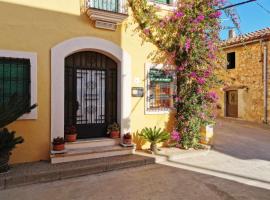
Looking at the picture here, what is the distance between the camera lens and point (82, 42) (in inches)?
253

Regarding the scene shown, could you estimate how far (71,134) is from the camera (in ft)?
21.2

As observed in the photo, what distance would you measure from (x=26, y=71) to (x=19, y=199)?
2809 millimetres

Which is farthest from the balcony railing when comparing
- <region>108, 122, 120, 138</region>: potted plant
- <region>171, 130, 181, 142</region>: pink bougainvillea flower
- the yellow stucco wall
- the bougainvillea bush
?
<region>171, 130, 181, 142</region>: pink bougainvillea flower

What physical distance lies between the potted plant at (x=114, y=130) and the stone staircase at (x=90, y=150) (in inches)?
5.2

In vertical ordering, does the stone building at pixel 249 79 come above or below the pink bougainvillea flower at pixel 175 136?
above

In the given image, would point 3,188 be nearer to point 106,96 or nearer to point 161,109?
point 106,96

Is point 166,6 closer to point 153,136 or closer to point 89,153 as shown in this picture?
point 153,136

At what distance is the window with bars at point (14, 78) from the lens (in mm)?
5645

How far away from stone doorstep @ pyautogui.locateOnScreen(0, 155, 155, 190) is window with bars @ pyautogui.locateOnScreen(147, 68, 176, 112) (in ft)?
6.06

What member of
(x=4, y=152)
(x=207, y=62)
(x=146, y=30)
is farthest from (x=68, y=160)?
(x=207, y=62)

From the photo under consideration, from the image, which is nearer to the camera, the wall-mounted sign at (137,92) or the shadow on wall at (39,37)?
the shadow on wall at (39,37)

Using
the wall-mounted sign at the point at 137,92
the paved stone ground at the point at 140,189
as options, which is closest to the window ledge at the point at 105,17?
the wall-mounted sign at the point at 137,92

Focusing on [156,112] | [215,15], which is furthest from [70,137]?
[215,15]

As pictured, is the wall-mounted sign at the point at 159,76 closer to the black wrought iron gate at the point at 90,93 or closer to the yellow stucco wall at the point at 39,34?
the black wrought iron gate at the point at 90,93
